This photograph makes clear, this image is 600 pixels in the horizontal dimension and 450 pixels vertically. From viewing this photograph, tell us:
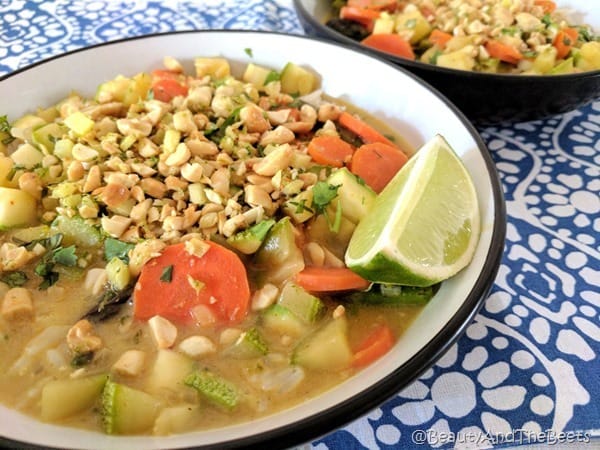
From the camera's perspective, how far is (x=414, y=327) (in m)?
1.23

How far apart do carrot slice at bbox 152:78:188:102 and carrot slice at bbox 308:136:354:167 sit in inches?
18.8

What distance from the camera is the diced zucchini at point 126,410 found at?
1.06 meters

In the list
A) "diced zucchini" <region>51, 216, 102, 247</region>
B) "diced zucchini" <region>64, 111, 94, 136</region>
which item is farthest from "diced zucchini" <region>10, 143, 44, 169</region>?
"diced zucchini" <region>51, 216, 102, 247</region>

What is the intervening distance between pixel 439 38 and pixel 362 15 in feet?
1.19

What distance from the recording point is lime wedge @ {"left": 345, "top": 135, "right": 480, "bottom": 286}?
118 centimetres

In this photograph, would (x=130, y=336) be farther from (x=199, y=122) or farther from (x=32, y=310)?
(x=199, y=122)

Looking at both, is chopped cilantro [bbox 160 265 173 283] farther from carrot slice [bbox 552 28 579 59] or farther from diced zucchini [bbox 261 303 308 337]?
carrot slice [bbox 552 28 579 59]

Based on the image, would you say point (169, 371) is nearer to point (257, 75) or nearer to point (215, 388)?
point (215, 388)

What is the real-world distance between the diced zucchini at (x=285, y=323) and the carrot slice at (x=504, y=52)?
1.36 meters

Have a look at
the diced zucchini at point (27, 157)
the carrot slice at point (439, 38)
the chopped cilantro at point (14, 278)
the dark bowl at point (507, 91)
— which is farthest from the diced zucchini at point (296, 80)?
the chopped cilantro at point (14, 278)

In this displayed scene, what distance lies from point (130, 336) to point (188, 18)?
6.03 ft

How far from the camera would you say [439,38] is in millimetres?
2201

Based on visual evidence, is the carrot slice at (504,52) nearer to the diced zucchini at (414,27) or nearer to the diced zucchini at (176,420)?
the diced zucchini at (414,27)

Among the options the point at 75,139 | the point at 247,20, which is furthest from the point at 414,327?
the point at 247,20
